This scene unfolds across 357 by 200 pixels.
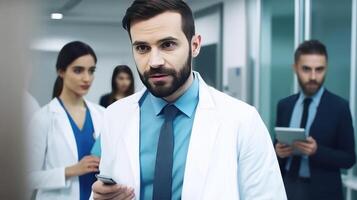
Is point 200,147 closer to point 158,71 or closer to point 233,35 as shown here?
point 158,71

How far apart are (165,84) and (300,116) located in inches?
32.3

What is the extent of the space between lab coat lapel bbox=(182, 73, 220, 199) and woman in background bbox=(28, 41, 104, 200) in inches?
16.9

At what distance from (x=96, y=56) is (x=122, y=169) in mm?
471

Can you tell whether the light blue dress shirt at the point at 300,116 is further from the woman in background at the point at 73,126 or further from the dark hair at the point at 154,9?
the dark hair at the point at 154,9

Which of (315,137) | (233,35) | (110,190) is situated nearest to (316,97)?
(315,137)

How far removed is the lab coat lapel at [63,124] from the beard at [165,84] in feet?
1.42

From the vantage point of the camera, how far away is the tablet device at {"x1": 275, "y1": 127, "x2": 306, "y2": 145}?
50.9 inches

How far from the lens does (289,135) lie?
4.33ft

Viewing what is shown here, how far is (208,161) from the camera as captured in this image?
0.73 metres

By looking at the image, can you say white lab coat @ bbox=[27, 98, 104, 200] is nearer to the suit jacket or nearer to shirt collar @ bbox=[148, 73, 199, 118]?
shirt collar @ bbox=[148, 73, 199, 118]

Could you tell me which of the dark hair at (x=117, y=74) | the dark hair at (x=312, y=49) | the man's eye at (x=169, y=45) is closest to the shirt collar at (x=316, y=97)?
the dark hair at (x=312, y=49)

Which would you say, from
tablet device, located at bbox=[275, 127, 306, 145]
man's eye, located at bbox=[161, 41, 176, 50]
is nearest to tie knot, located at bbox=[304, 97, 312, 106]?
tablet device, located at bbox=[275, 127, 306, 145]

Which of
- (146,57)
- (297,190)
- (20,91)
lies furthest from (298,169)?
(20,91)

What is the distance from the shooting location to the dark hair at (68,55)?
1.07 metres
